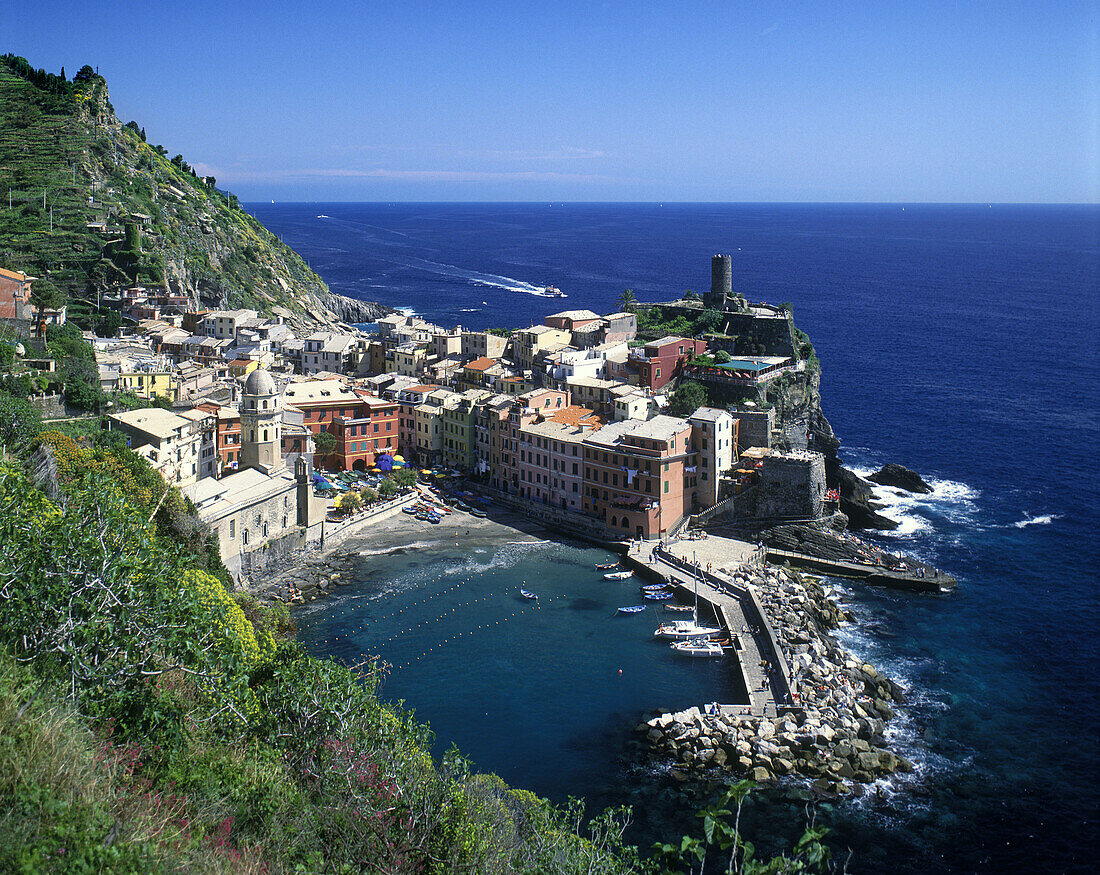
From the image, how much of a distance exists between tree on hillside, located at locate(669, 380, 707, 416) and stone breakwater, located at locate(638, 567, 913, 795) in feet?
72.0

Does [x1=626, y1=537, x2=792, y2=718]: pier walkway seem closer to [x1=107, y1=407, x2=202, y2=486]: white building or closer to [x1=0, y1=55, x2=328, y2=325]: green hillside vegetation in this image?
[x1=107, y1=407, x2=202, y2=486]: white building

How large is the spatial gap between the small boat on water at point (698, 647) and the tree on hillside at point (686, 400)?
68.9 feet

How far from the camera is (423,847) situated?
53.5 feet

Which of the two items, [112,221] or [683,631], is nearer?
[683,631]

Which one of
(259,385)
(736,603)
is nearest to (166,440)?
(259,385)

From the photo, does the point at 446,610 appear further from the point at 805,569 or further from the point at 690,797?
the point at 805,569

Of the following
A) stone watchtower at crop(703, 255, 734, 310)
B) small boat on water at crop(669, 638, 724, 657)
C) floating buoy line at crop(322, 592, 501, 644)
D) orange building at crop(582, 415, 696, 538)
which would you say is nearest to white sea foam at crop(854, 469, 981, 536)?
orange building at crop(582, 415, 696, 538)

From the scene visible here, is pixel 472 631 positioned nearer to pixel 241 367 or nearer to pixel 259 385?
pixel 259 385

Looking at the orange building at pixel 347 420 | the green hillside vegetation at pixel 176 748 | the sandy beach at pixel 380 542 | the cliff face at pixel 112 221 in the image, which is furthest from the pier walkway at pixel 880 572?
the cliff face at pixel 112 221

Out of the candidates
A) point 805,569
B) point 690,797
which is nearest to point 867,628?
point 805,569

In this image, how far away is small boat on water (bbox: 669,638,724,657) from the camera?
3544 cm

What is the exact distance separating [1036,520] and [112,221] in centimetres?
7029

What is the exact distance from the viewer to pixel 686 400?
55656 mm

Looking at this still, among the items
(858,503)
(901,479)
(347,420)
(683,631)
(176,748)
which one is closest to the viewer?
(176,748)
